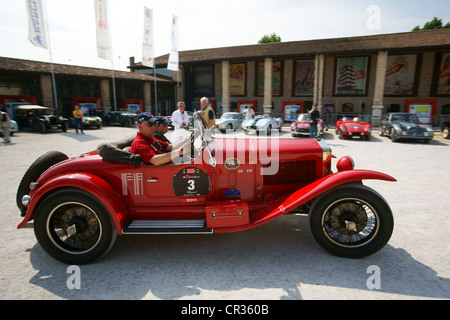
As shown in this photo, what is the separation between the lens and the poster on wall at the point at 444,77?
23906 mm

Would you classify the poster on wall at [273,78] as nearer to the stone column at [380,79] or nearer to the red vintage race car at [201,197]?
the stone column at [380,79]

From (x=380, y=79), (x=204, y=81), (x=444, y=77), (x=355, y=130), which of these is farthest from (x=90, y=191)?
(x=204, y=81)

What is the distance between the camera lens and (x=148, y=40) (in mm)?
23125

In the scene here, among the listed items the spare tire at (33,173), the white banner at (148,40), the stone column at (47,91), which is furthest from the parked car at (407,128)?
the stone column at (47,91)

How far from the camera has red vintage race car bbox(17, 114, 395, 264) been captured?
2.96 meters

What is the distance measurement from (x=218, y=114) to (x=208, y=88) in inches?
180

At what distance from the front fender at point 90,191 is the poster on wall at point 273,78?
93.0ft

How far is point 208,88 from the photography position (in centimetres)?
3259

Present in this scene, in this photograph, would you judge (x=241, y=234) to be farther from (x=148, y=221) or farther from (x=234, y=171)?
(x=148, y=221)

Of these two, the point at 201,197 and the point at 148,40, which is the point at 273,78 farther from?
the point at 201,197

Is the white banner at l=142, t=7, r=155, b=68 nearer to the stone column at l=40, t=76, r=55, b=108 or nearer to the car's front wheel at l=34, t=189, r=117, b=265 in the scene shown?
the stone column at l=40, t=76, r=55, b=108

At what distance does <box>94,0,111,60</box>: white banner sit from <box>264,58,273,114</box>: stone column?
1445 centimetres

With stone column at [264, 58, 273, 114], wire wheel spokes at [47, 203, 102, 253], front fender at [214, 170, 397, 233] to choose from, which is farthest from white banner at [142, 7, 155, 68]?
front fender at [214, 170, 397, 233]
